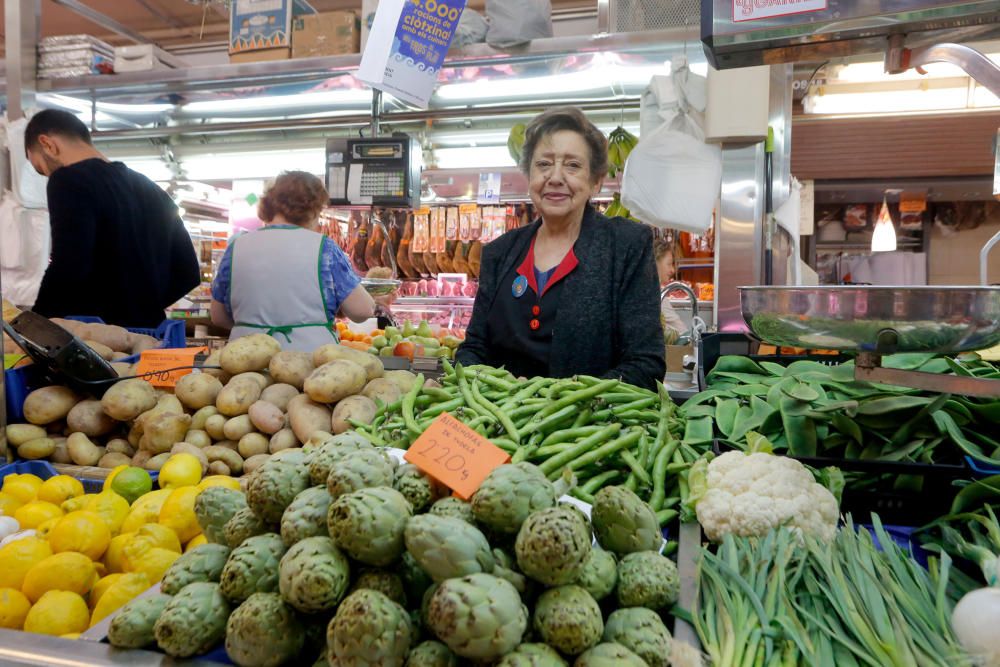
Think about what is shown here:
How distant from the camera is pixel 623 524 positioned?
95 centimetres

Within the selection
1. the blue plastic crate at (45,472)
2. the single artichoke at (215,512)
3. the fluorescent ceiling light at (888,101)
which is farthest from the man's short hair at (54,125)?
the fluorescent ceiling light at (888,101)

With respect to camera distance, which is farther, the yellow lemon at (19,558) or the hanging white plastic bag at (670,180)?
the hanging white plastic bag at (670,180)

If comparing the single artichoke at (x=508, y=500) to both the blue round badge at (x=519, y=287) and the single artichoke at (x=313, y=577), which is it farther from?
the blue round badge at (x=519, y=287)

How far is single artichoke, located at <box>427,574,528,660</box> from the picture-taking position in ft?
2.41

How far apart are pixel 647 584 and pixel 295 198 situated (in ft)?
9.46

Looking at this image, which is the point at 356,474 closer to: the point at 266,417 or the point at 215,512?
the point at 215,512

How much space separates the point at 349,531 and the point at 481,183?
521 cm

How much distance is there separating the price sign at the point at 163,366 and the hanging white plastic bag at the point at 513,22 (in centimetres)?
Result: 280

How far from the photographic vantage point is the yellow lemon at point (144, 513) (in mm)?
1519

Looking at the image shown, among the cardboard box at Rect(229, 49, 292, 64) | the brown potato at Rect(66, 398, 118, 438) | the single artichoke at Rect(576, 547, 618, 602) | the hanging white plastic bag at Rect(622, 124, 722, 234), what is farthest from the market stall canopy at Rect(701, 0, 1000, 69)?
the cardboard box at Rect(229, 49, 292, 64)

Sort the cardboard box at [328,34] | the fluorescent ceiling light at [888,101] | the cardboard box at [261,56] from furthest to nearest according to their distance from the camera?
the fluorescent ceiling light at [888,101] → the cardboard box at [261,56] → the cardboard box at [328,34]

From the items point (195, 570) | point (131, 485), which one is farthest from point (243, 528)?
point (131, 485)

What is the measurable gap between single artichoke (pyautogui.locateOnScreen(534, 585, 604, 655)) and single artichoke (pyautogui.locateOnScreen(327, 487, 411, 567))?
198 millimetres

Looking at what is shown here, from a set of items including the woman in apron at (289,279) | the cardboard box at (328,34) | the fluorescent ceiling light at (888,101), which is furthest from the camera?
the fluorescent ceiling light at (888,101)
